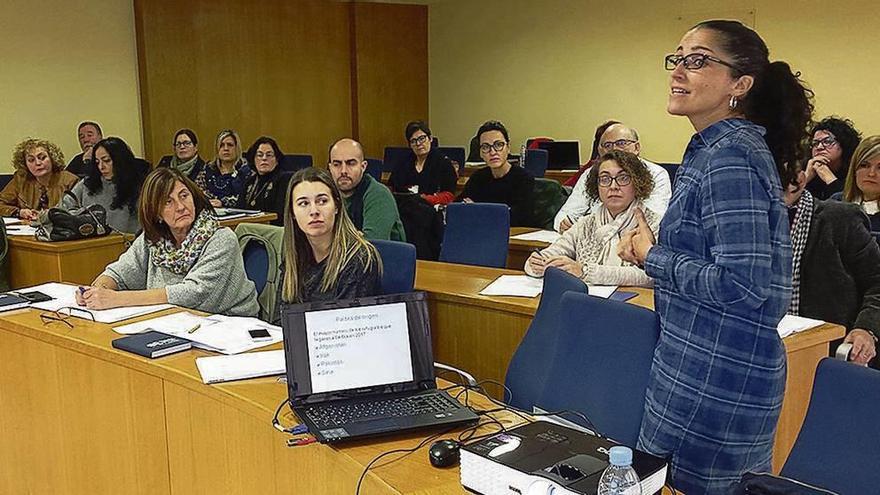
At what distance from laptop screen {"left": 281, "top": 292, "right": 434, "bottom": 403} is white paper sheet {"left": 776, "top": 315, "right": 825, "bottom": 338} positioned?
131 centimetres

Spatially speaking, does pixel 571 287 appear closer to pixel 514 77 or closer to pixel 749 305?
pixel 749 305

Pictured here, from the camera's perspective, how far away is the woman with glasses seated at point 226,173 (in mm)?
6984

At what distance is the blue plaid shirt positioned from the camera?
163 centimetres

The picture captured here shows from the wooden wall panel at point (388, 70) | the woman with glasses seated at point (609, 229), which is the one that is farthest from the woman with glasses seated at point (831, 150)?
the wooden wall panel at point (388, 70)

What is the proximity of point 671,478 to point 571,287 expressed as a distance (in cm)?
70

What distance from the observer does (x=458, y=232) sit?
14.9 feet

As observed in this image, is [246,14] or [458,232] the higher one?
[246,14]

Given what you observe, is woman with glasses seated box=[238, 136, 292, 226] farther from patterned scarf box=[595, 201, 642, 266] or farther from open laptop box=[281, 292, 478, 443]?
open laptop box=[281, 292, 478, 443]

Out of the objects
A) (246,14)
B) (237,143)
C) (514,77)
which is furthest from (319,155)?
(237,143)

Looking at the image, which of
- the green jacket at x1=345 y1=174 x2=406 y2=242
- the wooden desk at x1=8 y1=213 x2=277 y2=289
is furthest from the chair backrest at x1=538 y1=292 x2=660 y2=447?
the wooden desk at x1=8 y1=213 x2=277 y2=289

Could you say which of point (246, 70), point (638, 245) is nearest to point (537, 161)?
point (246, 70)

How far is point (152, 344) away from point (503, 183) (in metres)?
3.36

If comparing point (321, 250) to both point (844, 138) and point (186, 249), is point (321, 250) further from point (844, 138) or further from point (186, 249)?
point (844, 138)

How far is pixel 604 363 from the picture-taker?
2.03m
